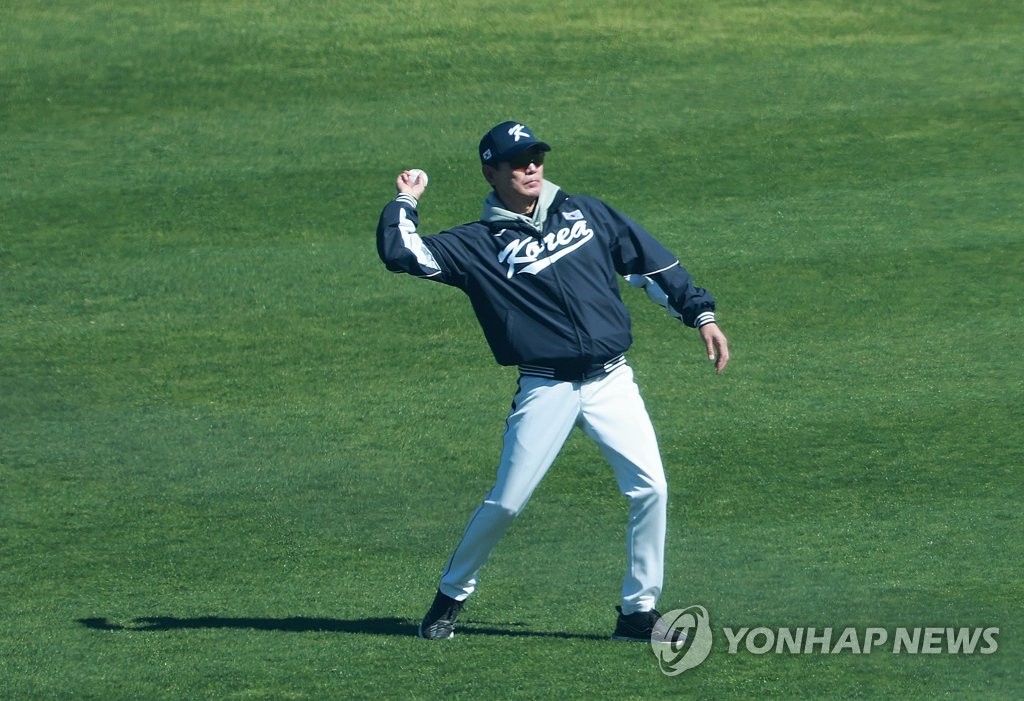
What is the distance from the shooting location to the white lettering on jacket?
212 inches

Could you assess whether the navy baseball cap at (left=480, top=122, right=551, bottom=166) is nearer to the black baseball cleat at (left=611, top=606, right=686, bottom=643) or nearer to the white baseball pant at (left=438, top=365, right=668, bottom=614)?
the white baseball pant at (left=438, top=365, right=668, bottom=614)

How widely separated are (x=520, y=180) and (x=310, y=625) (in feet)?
5.71

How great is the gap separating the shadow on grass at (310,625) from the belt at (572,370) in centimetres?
90

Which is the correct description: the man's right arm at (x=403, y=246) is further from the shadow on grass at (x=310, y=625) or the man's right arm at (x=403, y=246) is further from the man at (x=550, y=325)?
the shadow on grass at (x=310, y=625)

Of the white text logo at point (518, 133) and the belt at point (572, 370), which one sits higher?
the white text logo at point (518, 133)

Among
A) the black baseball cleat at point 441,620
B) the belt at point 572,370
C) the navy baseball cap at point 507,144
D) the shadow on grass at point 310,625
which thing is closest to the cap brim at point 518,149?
the navy baseball cap at point 507,144

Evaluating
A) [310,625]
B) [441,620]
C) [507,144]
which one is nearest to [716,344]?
[507,144]

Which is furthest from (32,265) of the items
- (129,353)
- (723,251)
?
(723,251)

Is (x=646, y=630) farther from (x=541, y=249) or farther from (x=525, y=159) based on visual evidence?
(x=525, y=159)

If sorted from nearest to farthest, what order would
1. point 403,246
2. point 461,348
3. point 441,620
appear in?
point 403,246 < point 441,620 < point 461,348

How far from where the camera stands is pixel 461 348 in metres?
8.60
